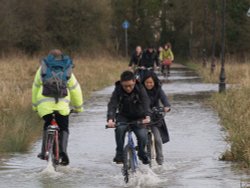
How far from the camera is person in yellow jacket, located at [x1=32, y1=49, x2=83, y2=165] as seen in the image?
415 inches

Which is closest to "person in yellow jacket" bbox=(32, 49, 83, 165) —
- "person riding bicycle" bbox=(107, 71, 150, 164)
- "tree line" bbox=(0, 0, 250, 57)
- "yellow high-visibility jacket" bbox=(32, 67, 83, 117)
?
"yellow high-visibility jacket" bbox=(32, 67, 83, 117)

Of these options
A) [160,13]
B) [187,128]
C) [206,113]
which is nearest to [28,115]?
[187,128]

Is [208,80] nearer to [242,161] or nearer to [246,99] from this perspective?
[246,99]

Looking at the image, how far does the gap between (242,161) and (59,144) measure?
2.73 m

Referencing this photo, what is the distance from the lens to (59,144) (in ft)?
35.6

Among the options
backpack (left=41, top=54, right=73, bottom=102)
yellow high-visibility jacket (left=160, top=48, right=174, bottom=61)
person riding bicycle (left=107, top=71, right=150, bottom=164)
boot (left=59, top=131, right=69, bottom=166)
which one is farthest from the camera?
yellow high-visibility jacket (left=160, top=48, right=174, bottom=61)

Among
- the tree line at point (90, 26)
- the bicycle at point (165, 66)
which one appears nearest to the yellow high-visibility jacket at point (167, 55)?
the bicycle at point (165, 66)

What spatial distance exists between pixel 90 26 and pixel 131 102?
50722mm

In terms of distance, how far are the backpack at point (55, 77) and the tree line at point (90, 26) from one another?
39.6 meters

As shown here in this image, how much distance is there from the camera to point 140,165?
1120cm

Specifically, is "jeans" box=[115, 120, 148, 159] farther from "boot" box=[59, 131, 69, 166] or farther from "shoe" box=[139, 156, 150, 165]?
"boot" box=[59, 131, 69, 166]

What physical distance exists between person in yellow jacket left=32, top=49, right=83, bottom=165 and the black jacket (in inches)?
42.6

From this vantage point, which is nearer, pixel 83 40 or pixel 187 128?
pixel 187 128

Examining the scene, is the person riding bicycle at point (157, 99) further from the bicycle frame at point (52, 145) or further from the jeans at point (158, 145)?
the bicycle frame at point (52, 145)
